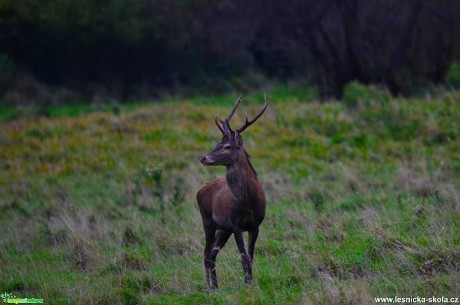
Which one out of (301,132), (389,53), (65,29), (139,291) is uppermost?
(65,29)

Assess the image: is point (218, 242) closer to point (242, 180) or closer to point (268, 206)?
point (242, 180)

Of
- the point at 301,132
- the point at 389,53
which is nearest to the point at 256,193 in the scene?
the point at 301,132

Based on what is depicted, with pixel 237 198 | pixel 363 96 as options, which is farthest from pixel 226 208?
pixel 363 96

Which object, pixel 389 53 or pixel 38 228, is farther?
pixel 389 53

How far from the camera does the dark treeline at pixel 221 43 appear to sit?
102 feet

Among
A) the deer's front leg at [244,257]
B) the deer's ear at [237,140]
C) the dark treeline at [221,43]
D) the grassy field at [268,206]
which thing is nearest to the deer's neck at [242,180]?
the deer's ear at [237,140]

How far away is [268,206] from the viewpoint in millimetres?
13555

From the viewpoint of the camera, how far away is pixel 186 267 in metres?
9.52

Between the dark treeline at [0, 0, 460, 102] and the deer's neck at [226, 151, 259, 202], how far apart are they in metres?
23.1

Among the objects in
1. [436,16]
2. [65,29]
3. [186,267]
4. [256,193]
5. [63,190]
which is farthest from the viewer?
[65,29]

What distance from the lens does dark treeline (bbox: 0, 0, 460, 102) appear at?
31.2m

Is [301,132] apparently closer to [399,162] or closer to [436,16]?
[399,162]

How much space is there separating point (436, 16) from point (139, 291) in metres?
25.9

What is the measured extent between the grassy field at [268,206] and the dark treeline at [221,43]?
244 inches
